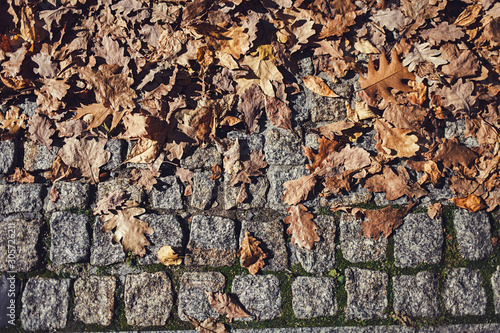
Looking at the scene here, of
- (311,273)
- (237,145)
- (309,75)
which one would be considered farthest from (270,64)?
(311,273)

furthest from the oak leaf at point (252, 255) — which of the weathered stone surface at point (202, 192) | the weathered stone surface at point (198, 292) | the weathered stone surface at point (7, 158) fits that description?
the weathered stone surface at point (7, 158)

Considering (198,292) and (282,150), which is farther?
(282,150)

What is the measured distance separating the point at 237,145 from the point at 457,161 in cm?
168

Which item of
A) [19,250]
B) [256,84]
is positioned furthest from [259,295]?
[19,250]

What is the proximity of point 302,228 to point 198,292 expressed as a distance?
2.91ft

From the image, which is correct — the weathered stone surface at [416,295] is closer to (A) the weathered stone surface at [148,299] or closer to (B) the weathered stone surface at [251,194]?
(B) the weathered stone surface at [251,194]

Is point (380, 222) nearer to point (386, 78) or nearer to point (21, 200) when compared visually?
point (386, 78)

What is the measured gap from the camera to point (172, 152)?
2.61 meters

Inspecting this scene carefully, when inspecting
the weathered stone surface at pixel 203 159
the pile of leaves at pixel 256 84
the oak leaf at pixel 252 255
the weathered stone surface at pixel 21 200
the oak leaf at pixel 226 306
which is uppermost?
the pile of leaves at pixel 256 84

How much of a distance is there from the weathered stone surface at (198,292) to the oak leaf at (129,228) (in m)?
0.39

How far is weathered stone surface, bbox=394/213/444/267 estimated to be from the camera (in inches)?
104

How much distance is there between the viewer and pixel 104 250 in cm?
258

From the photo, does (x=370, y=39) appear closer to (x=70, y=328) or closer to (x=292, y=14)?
(x=292, y=14)

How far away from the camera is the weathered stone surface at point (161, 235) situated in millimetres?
2574
